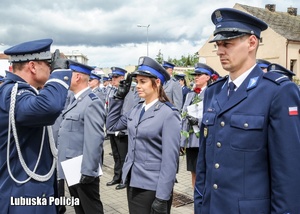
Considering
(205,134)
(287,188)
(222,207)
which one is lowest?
(222,207)

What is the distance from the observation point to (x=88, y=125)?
137 inches

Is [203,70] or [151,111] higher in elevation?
[203,70]

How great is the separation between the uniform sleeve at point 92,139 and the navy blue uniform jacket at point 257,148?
178 centimetres

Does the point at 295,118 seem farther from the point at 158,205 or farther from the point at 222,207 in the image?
the point at 158,205

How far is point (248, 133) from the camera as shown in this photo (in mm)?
1791

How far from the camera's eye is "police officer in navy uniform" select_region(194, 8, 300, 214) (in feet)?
5.57

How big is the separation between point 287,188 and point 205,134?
0.64 m

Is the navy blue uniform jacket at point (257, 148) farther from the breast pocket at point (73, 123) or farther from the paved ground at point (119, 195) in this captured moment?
the paved ground at point (119, 195)

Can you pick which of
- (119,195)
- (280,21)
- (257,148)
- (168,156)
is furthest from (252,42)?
(280,21)

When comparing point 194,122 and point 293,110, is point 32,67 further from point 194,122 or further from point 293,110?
point 194,122

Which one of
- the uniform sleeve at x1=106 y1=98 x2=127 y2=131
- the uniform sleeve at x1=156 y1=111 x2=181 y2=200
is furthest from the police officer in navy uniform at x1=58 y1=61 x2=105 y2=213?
the uniform sleeve at x1=156 y1=111 x2=181 y2=200

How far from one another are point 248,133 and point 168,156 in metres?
1.13

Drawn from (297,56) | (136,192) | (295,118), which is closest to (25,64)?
(136,192)

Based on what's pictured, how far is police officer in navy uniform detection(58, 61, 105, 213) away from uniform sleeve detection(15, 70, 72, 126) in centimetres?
129
